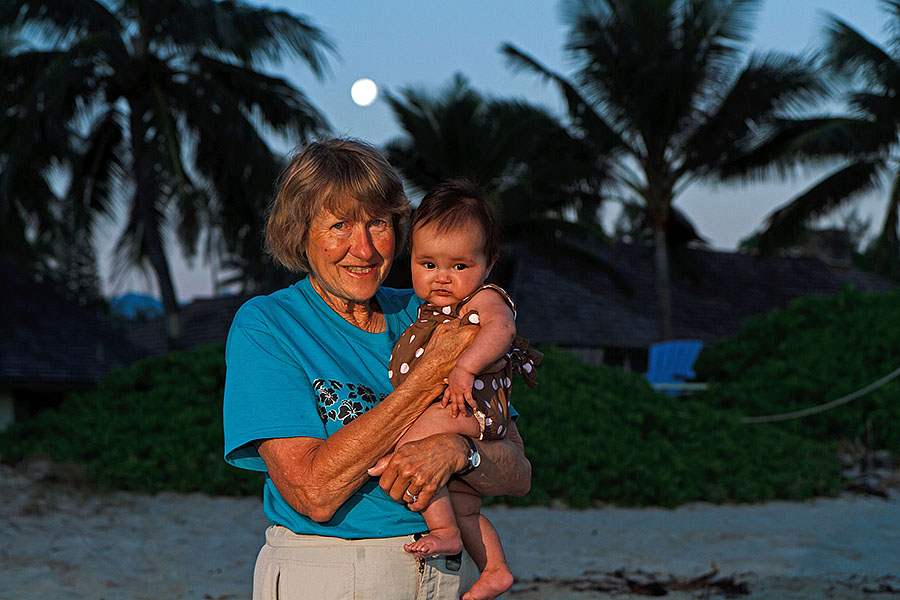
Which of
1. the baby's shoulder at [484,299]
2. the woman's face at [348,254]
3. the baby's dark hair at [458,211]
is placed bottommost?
the baby's shoulder at [484,299]

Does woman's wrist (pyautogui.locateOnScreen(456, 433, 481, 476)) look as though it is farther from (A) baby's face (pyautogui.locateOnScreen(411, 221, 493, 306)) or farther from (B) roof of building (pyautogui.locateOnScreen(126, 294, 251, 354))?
(B) roof of building (pyautogui.locateOnScreen(126, 294, 251, 354))

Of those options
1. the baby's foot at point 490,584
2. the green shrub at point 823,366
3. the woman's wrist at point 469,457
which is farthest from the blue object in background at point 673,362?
the woman's wrist at point 469,457

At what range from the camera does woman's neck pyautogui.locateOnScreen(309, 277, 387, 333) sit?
226 centimetres

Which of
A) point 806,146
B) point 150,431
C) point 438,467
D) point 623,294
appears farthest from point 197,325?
point 438,467

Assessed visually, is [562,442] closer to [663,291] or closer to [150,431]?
[150,431]

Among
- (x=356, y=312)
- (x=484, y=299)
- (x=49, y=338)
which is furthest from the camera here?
(x=49, y=338)

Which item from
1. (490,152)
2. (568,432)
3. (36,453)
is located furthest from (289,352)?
(490,152)

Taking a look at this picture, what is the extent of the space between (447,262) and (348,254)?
0.38 meters

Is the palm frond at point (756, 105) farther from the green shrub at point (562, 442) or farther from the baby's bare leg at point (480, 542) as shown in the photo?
the baby's bare leg at point (480, 542)

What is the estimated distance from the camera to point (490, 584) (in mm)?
2211

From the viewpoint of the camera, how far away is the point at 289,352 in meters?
2.06

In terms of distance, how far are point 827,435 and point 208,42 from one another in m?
11.5

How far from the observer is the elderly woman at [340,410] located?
77.2 inches

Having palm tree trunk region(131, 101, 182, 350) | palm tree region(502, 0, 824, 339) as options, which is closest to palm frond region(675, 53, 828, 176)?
palm tree region(502, 0, 824, 339)
